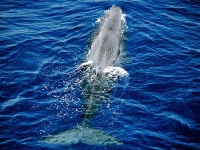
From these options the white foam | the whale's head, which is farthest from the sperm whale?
the whale's head

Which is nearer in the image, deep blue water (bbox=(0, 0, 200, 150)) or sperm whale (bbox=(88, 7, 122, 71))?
deep blue water (bbox=(0, 0, 200, 150))

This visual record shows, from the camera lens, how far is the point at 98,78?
16188mm

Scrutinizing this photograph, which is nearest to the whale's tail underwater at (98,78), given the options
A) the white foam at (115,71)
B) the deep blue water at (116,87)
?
the white foam at (115,71)

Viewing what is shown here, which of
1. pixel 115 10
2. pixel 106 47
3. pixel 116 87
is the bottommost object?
pixel 116 87

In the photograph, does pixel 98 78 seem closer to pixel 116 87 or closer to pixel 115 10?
pixel 116 87

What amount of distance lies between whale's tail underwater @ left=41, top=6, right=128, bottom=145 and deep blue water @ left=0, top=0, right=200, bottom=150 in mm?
329

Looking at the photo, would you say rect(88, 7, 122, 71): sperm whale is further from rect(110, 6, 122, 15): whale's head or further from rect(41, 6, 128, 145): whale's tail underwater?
rect(110, 6, 122, 15): whale's head

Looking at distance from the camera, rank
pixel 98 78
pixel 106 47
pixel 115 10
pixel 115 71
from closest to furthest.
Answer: pixel 98 78 < pixel 115 71 < pixel 106 47 < pixel 115 10

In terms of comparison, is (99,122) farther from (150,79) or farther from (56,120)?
(150,79)

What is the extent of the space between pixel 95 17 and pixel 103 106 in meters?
11.0

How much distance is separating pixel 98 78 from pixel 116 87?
3.53ft

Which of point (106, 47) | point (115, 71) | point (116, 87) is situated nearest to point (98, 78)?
point (116, 87)

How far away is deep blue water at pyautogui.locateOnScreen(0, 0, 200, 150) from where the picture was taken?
13.6 m

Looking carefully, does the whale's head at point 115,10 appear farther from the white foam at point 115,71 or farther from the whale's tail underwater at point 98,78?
the white foam at point 115,71
